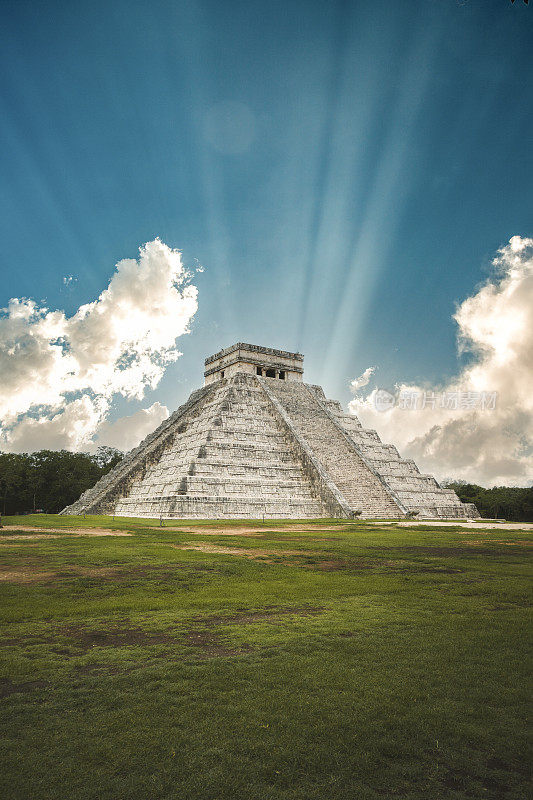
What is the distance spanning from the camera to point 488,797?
2576 millimetres

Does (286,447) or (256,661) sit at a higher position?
(286,447)

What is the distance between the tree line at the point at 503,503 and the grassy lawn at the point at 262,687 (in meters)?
49.2

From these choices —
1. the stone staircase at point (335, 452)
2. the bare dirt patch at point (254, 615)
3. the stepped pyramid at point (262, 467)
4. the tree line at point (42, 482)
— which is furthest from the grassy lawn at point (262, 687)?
the tree line at point (42, 482)

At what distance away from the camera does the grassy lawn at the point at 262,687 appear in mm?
2689

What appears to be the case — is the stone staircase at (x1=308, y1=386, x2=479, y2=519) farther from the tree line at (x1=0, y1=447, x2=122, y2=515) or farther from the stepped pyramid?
the tree line at (x1=0, y1=447, x2=122, y2=515)

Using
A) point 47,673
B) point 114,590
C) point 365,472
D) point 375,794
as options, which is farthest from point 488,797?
point 365,472

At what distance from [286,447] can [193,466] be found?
7759 mm

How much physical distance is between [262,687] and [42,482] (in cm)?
5289

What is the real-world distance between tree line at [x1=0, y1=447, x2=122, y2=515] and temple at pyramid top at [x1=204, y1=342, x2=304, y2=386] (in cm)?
2051

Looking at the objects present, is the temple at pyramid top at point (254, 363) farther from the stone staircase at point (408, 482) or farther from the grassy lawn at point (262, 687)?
the grassy lawn at point (262, 687)

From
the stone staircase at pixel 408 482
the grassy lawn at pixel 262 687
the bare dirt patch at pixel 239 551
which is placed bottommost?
the grassy lawn at pixel 262 687

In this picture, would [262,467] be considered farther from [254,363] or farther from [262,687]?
[262,687]

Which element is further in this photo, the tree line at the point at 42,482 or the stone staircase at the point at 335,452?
the tree line at the point at 42,482

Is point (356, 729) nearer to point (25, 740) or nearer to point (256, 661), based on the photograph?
point (256, 661)
